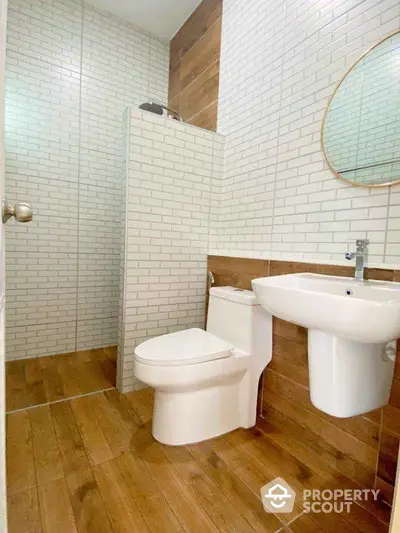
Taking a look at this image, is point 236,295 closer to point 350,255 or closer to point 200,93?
point 350,255

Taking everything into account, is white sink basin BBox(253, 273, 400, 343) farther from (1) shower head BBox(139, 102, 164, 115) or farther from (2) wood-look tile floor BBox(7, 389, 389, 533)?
(1) shower head BBox(139, 102, 164, 115)

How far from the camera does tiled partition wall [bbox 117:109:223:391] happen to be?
1.90 m

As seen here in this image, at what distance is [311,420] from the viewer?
1428mm

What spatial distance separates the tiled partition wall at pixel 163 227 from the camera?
6.23 ft

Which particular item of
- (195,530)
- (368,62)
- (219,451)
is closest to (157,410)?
(219,451)

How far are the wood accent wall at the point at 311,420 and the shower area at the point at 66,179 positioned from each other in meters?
1.20

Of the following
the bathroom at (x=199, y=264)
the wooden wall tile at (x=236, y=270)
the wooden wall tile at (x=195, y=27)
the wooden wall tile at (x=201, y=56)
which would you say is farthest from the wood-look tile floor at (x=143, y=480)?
the wooden wall tile at (x=195, y=27)

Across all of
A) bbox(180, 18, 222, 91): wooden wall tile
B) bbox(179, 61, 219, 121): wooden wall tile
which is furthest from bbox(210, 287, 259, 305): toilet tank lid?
bbox(180, 18, 222, 91): wooden wall tile

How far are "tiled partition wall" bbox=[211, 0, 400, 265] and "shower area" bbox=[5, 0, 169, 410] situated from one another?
37.2 inches

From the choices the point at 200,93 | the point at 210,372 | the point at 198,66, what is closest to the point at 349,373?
the point at 210,372

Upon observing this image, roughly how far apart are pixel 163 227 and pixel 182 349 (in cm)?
95

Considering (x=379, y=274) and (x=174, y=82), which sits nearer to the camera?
(x=379, y=274)

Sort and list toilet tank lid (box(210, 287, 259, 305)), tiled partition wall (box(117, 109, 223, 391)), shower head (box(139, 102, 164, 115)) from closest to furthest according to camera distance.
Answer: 1. toilet tank lid (box(210, 287, 259, 305))
2. tiled partition wall (box(117, 109, 223, 391))
3. shower head (box(139, 102, 164, 115))

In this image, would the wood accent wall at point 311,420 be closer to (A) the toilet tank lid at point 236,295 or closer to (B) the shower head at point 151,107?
(A) the toilet tank lid at point 236,295
